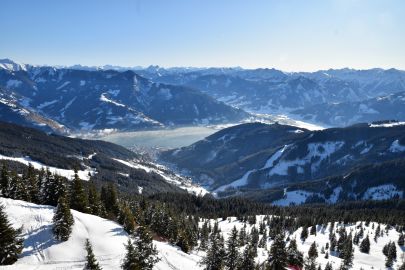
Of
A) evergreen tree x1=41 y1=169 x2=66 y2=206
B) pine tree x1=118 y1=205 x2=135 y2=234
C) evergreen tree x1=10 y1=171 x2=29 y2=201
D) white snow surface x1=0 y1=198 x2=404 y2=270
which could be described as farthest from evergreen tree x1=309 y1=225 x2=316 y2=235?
evergreen tree x1=10 y1=171 x2=29 y2=201

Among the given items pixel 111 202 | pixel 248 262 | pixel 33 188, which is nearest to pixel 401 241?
pixel 248 262

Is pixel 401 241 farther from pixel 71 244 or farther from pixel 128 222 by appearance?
pixel 71 244

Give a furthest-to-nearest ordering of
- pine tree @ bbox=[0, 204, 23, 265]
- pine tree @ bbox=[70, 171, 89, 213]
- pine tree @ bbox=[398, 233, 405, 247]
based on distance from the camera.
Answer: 1. pine tree @ bbox=[398, 233, 405, 247]
2. pine tree @ bbox=[70, 171, 89, 213]
3. pine tree @ bbox=[0, 204, 23, 265]

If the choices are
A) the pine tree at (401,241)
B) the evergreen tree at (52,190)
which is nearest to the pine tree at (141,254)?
the evergreen tree at (52,190)

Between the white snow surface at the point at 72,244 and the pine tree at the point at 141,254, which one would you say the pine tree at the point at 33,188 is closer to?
the white snow surface at the point at 72,244

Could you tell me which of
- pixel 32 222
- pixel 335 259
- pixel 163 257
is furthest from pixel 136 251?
pixel 335 259

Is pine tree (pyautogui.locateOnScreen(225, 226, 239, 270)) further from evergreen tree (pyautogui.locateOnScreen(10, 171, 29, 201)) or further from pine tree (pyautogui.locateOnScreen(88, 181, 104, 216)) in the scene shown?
evergreen tree (pyautogui.locateOnScreen(10, 171, 29, 201))
